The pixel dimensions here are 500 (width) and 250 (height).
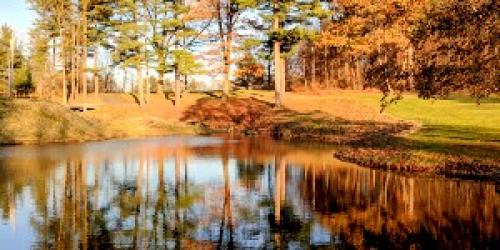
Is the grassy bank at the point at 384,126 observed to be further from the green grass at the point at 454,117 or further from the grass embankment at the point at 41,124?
the grass embankment at the point at 41,124

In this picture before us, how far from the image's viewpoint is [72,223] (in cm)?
1429

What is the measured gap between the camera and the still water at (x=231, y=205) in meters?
12.9

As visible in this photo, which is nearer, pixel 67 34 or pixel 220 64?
pixel 220 64


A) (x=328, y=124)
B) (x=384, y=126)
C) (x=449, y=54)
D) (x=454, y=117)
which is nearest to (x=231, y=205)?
(x=449, y=54)

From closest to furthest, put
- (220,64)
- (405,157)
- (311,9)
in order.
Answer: (405,157)
(311,9)
(220,64)

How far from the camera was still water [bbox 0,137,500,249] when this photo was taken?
12.9 meters

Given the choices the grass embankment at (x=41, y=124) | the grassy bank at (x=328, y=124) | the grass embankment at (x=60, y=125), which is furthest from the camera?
the grass embankment at (x=60, y=125)

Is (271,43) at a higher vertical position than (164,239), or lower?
higher

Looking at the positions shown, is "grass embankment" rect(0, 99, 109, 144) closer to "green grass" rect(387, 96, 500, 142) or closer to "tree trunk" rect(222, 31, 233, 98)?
"tree trunk" rect(222, 31, 233, 98)

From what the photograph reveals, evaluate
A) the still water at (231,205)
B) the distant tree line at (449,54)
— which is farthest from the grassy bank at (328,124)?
the distant tree line at (449,54)

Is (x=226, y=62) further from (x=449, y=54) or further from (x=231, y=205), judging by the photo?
(x=231, y=205)

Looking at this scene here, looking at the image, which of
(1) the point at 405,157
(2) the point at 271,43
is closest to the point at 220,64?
(2) the point at 271,43

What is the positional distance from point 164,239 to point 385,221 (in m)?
6.05

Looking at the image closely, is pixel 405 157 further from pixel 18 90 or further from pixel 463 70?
pixel 18 90
